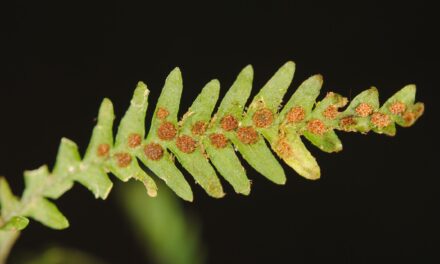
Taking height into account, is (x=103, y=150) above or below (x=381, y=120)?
below

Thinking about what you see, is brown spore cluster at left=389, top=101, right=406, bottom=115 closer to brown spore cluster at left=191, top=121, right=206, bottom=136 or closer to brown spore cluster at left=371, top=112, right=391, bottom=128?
brown spore cluster at left=371, top=112, right=391, bottom=128

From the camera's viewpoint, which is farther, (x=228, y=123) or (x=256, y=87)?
(x=256, y=87)

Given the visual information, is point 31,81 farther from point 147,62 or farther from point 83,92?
point 147,62

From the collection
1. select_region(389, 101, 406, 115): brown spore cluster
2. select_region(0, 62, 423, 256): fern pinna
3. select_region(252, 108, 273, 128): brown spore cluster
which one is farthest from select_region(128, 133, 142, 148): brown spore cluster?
select_region(389, 101, 406, 115): brown spore cluster

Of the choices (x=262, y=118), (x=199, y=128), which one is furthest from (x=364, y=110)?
(x=199, y=128)

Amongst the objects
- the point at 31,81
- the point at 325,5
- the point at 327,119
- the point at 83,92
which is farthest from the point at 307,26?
the point at 327,119

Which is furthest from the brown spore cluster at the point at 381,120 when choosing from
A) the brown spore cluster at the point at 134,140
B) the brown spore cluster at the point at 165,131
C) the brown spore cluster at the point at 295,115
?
the brown spore cluster at the point at 134,140

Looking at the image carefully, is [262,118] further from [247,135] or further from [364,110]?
[364,110]
